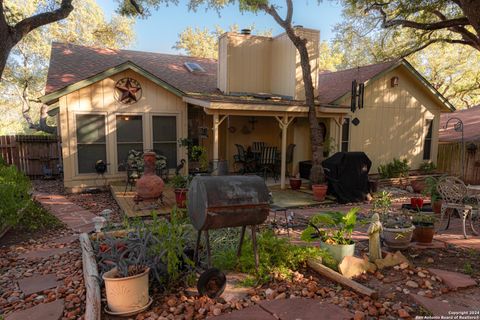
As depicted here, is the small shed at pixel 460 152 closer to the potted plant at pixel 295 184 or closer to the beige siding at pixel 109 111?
the potted plant at pixel 295 184

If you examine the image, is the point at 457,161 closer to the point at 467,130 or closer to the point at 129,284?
the point at 467,130

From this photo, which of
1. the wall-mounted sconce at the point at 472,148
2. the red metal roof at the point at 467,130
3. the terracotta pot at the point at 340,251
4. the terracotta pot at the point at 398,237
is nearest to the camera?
the terracotta pot at the point at 340,251

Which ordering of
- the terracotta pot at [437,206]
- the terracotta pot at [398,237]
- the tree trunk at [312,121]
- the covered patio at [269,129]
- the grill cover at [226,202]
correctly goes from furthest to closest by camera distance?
the covered patio at [269,129] → the tree trunk at [312,121] → the terracotta pot at [437,206] → the terracotta pot at [398,237] → the grill cover at [226,202]

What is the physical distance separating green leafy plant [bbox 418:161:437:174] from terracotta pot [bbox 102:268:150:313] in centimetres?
1225

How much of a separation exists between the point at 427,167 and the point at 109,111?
1149 centimetres

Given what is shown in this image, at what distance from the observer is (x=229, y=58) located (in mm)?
10727

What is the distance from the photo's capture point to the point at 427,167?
12.2 meters

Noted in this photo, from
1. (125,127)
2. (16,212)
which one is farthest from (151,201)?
(125,127)

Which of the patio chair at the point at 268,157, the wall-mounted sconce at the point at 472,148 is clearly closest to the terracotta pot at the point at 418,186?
the wall-mounted sconce at the point at 472,148

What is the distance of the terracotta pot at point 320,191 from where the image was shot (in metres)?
8.10

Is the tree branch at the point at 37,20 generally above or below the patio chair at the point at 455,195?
above

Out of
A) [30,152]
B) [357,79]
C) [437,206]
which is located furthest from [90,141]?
[357,79]

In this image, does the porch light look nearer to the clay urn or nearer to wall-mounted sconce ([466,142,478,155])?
wall-mounted sconce ([466,142,478,155])

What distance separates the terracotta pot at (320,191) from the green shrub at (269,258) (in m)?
4.30
